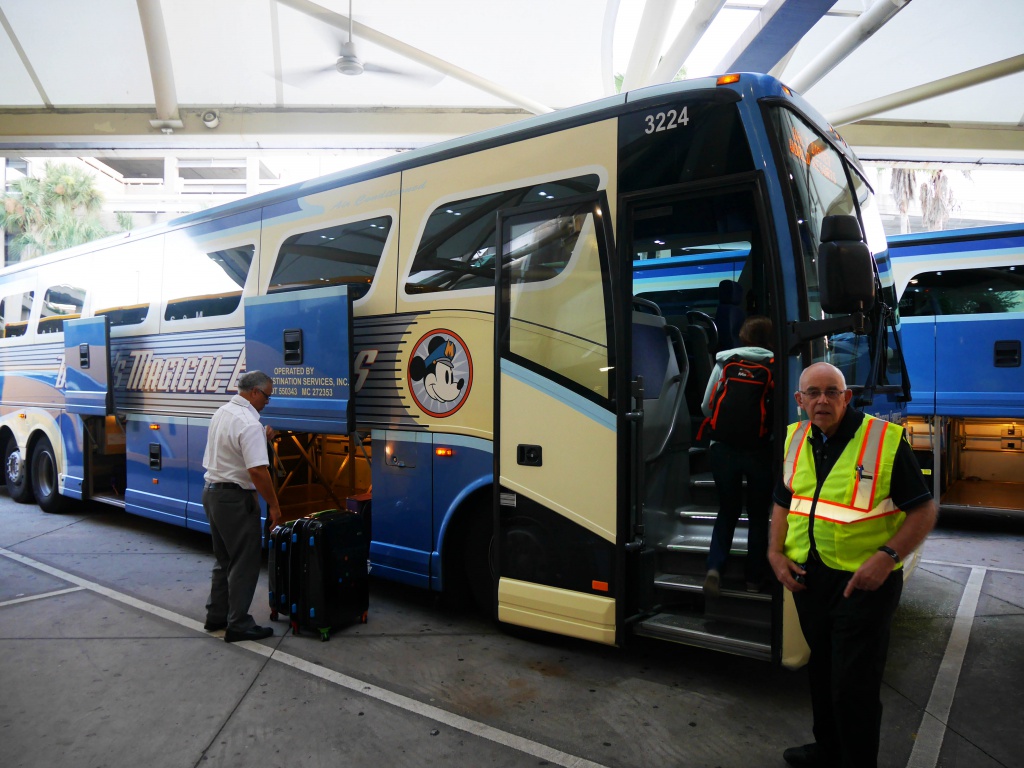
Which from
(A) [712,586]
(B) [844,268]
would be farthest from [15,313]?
(B) [844,268]

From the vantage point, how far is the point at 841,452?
2.95m

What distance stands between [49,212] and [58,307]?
40510 millimetres

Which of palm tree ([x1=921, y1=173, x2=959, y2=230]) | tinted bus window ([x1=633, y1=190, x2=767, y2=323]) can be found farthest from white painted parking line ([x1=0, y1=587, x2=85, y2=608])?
palm tree ([x1=921, y1=173, x2=959, y2=230])

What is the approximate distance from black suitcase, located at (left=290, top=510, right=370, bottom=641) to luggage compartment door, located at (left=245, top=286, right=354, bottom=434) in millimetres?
733

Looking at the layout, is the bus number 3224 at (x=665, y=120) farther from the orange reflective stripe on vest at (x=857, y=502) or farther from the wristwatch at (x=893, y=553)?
the wristwatch at (x=893, y=553)

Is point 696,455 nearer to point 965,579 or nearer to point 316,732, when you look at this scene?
point 965,579

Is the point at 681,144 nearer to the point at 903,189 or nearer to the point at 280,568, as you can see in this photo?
the point at 280,568

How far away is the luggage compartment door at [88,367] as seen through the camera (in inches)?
328

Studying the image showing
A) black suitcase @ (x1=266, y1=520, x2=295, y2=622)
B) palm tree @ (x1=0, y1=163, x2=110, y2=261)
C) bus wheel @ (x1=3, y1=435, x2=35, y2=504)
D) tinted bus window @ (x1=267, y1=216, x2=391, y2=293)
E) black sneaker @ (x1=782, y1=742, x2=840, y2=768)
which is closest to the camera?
black sneaker @ (x1=782, y1=742, x2=840, y2=768)

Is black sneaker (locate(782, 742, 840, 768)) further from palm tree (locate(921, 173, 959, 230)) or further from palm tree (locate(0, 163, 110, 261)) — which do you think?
palm tree (locate(0, 163, 110, 261))

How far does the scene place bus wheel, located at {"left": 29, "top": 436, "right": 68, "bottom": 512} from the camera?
32.8 ft

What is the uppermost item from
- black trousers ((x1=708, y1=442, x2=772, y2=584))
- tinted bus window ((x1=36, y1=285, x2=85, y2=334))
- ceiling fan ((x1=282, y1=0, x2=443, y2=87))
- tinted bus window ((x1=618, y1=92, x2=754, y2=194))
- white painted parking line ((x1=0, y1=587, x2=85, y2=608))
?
ceiling fan ((x1=282, y1=0, x2=443, y2=87))

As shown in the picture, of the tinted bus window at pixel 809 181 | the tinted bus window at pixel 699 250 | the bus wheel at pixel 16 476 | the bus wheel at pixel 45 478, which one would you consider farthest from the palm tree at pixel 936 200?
the bus wheel at pixel 16 476

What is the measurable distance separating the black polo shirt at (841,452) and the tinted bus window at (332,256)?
12.0 feet
